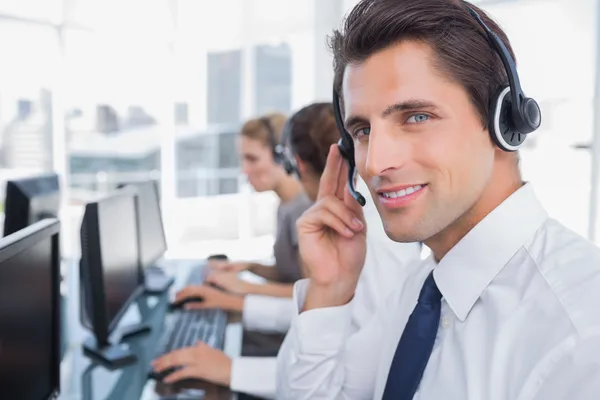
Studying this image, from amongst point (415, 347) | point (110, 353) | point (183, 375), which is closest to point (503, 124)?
point (415, 347)

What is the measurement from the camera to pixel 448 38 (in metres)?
0.81

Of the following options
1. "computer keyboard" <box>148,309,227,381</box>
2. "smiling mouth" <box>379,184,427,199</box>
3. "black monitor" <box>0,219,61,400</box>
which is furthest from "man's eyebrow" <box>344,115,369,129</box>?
"computer keyboard" <box>148,309,227,381</box>

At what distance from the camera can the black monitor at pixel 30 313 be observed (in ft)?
2.74

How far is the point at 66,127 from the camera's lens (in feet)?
15.9

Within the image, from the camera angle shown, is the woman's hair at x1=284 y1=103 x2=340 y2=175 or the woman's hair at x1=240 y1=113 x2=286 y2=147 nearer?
the woman's hair at x1=284 y1=103 x2=340 y2=175

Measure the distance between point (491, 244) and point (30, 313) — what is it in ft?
2.48

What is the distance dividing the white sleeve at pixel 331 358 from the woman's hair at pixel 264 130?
144 cm

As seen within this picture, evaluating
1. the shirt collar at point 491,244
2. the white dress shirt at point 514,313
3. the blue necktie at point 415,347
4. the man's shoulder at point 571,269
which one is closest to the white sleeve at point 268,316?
Answer: the white dress shirt at point 514,313

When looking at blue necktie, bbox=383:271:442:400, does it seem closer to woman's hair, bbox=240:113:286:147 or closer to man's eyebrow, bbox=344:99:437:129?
man's eyebrow, bbox=344:99:437:129

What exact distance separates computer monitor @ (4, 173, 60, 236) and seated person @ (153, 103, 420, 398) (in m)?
0.67

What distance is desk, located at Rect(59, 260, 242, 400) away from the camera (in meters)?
1.26

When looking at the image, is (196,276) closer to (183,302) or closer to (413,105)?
(183,302)

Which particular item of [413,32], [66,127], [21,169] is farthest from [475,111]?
[21,169]

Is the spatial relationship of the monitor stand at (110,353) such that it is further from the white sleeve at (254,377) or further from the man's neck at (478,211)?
the man's neck at (478,211)
